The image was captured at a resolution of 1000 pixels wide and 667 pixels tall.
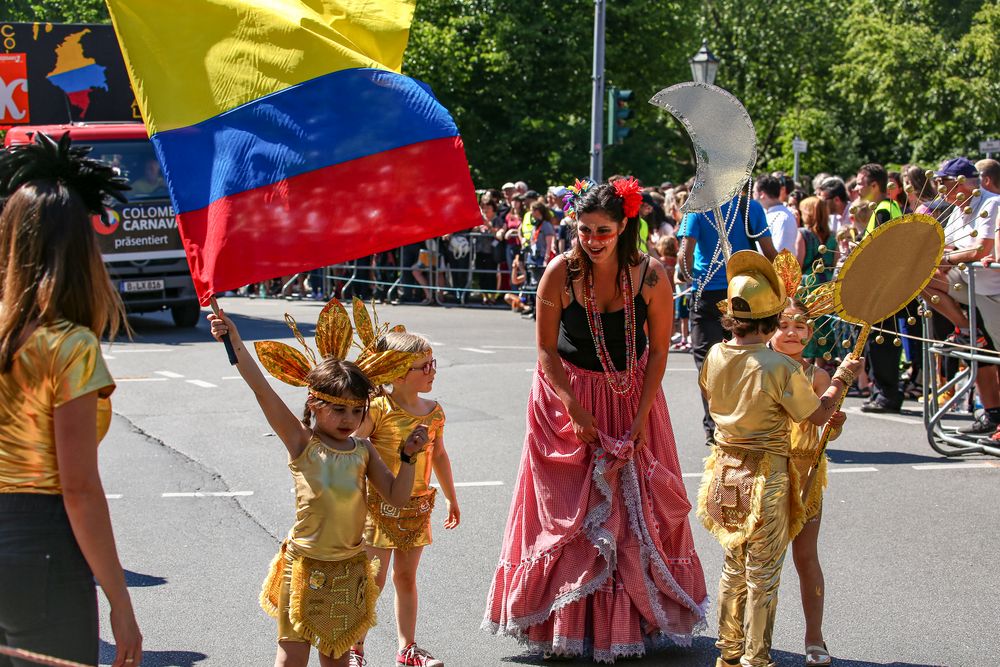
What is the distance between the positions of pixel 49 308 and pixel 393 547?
2178 mm

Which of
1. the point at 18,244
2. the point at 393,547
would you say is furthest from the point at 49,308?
the point at 393,547

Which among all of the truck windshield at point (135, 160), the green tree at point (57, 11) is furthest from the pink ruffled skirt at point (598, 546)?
the green tree at point (57, 11)

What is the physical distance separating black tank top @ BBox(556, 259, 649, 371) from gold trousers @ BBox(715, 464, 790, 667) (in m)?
0.76

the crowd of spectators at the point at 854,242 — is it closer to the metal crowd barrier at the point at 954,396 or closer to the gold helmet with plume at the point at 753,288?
the metal crowd barrier at the point at 954,396

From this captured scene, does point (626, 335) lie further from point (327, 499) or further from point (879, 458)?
point (879, 458)

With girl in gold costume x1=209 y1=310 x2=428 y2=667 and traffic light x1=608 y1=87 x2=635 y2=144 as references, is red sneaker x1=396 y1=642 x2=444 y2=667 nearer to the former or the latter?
girl in gold costume x1=209 y1=310 x2=428 y2=667

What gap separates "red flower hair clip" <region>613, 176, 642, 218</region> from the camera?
4.72m

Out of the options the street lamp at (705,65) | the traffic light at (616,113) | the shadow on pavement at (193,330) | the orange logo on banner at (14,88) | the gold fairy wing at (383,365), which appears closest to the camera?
the gold fairy wing at (383,365)

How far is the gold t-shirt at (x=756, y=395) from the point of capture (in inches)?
176

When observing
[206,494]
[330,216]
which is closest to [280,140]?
[330,216]

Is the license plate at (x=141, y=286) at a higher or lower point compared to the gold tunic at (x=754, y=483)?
higher

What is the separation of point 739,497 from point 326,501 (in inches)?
65.3

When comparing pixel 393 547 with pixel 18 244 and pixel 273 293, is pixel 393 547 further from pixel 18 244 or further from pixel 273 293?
pixel 273 293

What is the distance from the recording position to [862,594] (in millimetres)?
5793
